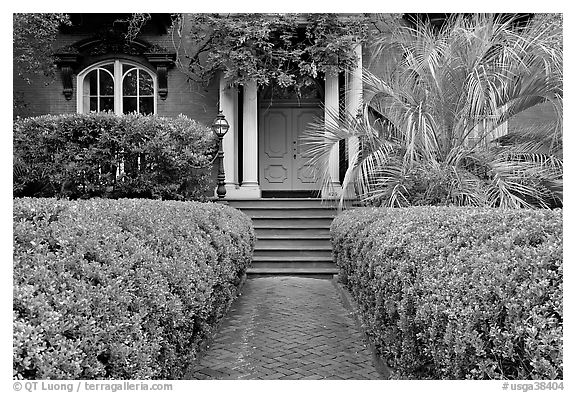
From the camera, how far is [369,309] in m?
5.02

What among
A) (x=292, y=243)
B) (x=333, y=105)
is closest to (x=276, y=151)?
(x=333, y=105)

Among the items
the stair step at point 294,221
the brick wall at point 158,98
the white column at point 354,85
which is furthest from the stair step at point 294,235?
the brick wall at point 158,98

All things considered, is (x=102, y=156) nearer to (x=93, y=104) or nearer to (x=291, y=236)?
(x=291, y=236)

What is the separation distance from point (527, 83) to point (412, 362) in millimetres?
4938

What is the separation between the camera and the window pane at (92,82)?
1246 centimetres

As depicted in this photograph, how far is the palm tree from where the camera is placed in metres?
6.80

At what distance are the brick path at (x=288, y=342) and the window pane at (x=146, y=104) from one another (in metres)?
6.62

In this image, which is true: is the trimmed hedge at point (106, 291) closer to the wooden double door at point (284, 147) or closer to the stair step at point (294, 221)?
the stair step at point (294, 221)

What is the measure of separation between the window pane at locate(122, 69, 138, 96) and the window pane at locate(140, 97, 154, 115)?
27 cm

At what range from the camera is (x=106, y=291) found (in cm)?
255

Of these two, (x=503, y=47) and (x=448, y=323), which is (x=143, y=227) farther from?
(x=503, y=47)

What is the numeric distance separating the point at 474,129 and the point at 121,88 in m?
8.47

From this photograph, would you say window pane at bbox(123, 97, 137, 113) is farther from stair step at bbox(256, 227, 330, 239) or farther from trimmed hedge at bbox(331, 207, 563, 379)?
trimmed hedge at bbox(331, 207, 563, 379)

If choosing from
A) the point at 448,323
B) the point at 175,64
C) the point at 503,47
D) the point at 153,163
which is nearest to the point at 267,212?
the point at 153,163
